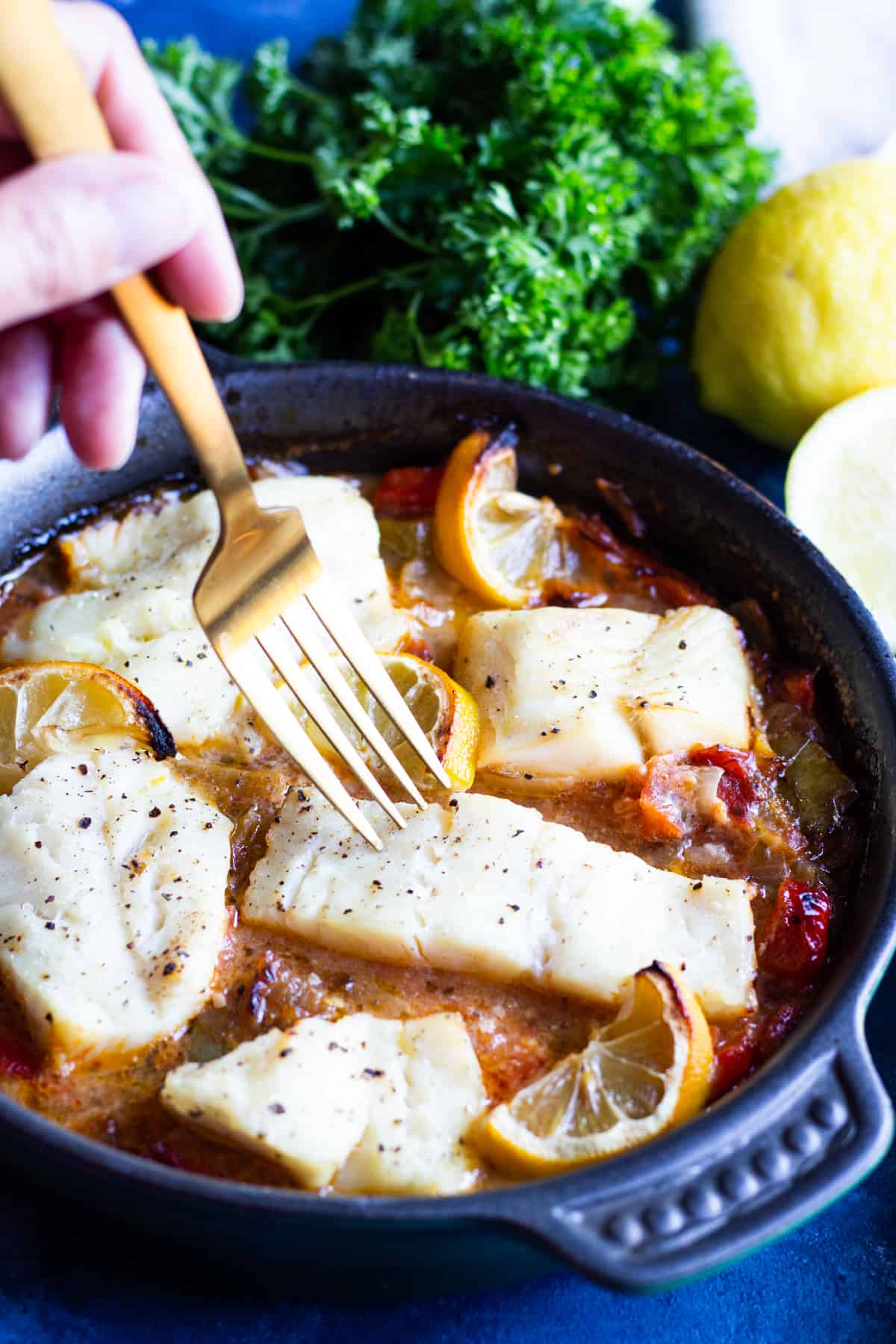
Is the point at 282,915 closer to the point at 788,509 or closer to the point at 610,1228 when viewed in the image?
the point at 610,1228

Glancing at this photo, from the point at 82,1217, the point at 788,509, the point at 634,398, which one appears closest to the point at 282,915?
the point at 82,1217

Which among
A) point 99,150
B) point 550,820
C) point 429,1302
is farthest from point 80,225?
point 429,1302

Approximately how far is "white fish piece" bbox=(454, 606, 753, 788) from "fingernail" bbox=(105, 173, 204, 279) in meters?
1.23

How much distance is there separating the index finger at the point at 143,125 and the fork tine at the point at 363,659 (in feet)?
2.22

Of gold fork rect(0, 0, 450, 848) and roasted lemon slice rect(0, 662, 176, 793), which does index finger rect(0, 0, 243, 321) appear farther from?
roasted lemon slice rect(0, 662, 176, 793)

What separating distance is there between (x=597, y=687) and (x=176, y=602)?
103 centimetres

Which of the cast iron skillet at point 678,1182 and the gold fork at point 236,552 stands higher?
the gold fork at point 236,552

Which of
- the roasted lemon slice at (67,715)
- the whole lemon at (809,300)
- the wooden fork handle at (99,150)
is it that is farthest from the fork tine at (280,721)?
the whole lemon at (809,300)

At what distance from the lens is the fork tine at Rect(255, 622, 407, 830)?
245 cm

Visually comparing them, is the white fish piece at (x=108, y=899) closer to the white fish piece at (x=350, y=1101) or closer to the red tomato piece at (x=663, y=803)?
the white fish piece at (x=350, y=1101)

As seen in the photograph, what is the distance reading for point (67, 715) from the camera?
108 inches

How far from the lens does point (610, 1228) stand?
1870mm

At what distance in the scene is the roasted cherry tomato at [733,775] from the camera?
9.14 ft

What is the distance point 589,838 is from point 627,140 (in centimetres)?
241
